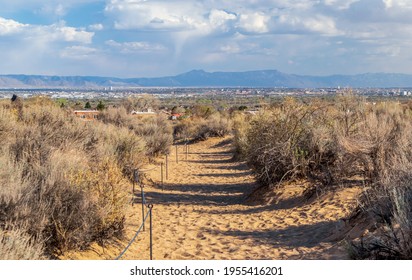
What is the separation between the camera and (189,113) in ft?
183

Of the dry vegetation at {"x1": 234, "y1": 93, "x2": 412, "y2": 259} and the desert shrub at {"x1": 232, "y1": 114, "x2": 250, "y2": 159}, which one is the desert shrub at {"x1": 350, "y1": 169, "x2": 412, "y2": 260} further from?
the desert shrub at {"x1": 232, "y1": 114, "x2": 250, "y2": 159}

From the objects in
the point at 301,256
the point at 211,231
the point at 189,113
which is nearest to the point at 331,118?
the point at 211,231

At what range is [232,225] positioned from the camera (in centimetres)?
1120

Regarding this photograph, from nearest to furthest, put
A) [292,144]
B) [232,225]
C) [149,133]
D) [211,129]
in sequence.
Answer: [232,225] → [292,144] → [149,133] → [211,129]

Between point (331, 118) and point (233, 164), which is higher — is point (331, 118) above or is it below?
above

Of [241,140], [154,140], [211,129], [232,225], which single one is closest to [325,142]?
[232,225]

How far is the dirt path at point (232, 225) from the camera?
865 centimetres

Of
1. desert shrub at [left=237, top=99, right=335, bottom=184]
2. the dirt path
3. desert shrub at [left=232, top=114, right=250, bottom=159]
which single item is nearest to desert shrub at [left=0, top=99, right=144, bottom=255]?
the dirt path

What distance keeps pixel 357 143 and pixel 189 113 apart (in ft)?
146

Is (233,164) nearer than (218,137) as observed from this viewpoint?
Yes

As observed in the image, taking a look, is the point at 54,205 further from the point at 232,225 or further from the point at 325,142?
the point at 325,142

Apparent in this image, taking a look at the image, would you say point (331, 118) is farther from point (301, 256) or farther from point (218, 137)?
point (218, 137)

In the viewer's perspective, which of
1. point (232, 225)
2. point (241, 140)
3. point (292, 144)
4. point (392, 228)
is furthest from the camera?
point (241, 140)

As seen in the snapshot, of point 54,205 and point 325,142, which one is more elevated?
point 325,142
